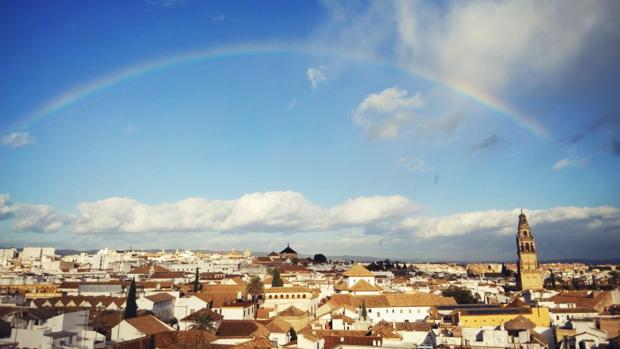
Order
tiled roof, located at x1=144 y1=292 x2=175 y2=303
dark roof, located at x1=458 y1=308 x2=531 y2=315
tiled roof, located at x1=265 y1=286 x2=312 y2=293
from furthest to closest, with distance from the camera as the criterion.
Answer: tiled roof, located at x1=265 y1=286 x2=312 y2=293, tiled roof, located at x1=144 y1=292 x2=175 y2=303, dark roof, located at x1=458 y1=308 x2=531 y2=315

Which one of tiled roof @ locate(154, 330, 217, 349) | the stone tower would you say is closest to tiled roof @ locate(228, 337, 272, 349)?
tiled roof @ locate(154, 330, 217, 349)

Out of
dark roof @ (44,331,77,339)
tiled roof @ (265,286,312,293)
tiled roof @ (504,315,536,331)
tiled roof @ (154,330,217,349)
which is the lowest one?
tiled roof @ (154,330,217,349)

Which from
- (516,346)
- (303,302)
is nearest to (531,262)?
(303,302)

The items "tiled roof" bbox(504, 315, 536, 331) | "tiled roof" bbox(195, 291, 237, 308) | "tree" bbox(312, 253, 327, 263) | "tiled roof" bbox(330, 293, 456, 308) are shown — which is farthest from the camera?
"tree" bbox(312, 253, 327, 263)

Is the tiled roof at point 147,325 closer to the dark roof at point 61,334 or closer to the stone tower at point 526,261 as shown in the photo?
the dark roof at point 61,334

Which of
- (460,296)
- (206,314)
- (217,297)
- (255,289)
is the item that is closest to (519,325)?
(206,314)

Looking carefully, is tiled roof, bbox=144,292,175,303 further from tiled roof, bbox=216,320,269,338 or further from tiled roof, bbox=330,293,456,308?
tiled roof, bbox=330,293,456,308
